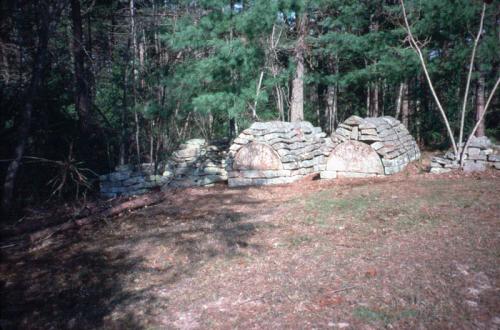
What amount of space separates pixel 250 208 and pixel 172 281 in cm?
298

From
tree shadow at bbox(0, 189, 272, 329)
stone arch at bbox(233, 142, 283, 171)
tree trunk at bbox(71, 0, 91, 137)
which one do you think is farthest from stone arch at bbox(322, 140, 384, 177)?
tree trunk at bbox(71, 0, 91, 137)

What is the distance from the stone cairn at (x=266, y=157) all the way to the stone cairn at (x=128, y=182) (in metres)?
1.88

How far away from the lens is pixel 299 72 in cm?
1141

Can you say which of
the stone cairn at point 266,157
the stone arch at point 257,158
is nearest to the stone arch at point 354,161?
the stone cairn at point 266,157

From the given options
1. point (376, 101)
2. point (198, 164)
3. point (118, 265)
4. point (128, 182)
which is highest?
point (376, 101)

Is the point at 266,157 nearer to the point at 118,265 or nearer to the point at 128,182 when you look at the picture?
the point at 128,182

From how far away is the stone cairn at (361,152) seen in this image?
340 inches

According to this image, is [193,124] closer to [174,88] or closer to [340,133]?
[174,88]

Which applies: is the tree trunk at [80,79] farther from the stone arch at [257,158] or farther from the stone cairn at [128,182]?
the stone arch at [257,158]

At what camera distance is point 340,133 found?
29.2 feet

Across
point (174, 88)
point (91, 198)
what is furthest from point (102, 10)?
point (91, 198)

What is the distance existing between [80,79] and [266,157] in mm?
4995

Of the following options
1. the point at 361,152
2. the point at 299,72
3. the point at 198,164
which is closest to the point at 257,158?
the point at 198,164

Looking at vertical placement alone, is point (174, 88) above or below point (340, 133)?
above
